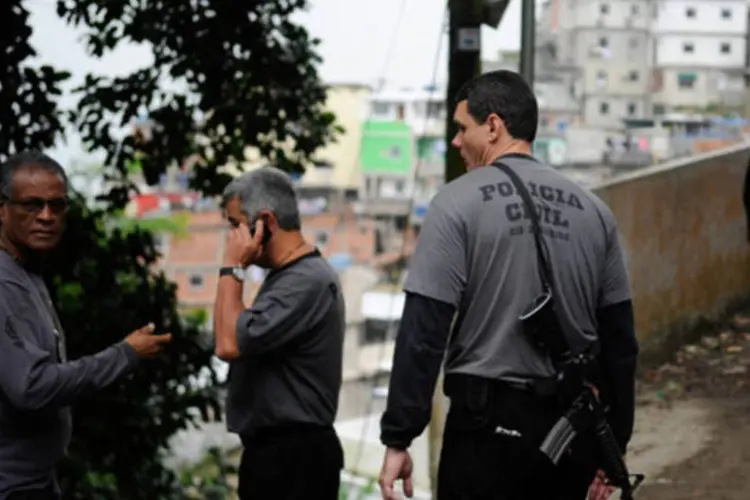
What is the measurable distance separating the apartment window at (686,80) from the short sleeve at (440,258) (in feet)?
183

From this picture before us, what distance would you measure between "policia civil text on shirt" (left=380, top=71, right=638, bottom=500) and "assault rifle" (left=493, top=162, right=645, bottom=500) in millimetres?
16

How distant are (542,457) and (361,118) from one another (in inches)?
1543

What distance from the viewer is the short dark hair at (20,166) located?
4887mm

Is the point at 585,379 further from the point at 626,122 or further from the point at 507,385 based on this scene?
the point at 626,122

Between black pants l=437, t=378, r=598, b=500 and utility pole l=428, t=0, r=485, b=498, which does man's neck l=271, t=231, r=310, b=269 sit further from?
utility pole l=428, t=0, r=485, b=498

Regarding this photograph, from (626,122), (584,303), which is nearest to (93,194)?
(584,303)

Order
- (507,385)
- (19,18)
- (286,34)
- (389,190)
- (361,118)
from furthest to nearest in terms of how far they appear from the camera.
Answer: (389,190) < (361,118) < (286,34) < (19,18) < (507,385)

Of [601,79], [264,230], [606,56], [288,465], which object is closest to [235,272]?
[264,230]

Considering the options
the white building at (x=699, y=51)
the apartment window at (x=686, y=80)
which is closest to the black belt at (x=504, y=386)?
the white building at (x=699, y=51)

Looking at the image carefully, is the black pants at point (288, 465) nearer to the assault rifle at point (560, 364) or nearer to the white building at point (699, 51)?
the assault rifle at point (560, 364)

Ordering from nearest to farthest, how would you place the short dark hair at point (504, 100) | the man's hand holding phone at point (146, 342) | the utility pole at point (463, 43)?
the short dark hair at point (504, 100), the man's hand holding phone at point (146, 342), the utility pole at point (463, 43)

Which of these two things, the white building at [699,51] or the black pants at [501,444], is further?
the white building at [699,51]

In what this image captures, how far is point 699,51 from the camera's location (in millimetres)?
64688

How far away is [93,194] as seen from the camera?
11797mm
